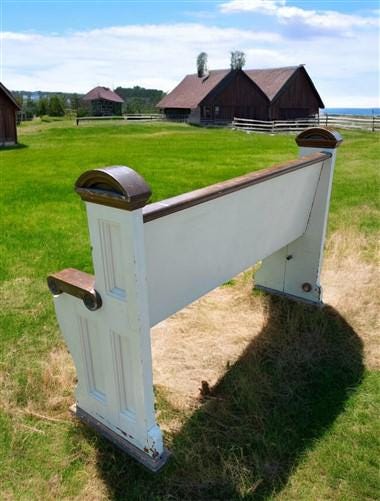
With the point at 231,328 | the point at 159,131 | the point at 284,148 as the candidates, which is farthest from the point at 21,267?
the point at 159,131

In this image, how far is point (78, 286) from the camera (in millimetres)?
2441

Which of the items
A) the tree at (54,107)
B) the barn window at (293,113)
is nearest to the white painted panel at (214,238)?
the barn window at (293,113)

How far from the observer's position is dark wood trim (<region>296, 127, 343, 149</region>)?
387 centimetres

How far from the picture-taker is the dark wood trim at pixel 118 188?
1884 millimetres

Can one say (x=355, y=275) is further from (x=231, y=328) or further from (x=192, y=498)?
(x=192, y=498)

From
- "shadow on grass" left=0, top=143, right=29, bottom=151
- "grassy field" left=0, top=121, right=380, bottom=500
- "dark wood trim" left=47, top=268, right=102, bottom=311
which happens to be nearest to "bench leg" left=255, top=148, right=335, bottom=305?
"grassy field" left=0, top=121, right=380, bottom=500

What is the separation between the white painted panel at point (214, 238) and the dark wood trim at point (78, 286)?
0.31 m

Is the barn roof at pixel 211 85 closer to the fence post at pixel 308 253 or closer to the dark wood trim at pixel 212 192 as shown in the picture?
the fence post at pixel 308 253

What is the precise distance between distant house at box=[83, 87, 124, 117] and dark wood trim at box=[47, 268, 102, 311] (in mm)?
51716

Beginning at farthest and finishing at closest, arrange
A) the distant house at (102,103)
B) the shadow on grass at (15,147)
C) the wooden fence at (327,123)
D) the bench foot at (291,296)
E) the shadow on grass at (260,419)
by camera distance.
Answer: the distant house at (102,103) < the wooden fence at (327,123) < the shadow on grass at (15,147) < the bench foot at (291,296) < the shadow on grass at (260,419)

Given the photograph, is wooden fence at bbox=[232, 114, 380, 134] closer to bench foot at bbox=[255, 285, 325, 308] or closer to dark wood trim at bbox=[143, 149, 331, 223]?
bench foot at bbox=[255, 285, 325, 308]

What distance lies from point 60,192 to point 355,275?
659 centimetres

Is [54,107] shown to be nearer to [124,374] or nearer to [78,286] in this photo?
[78,286]

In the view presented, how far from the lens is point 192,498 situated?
2389 millimetres
